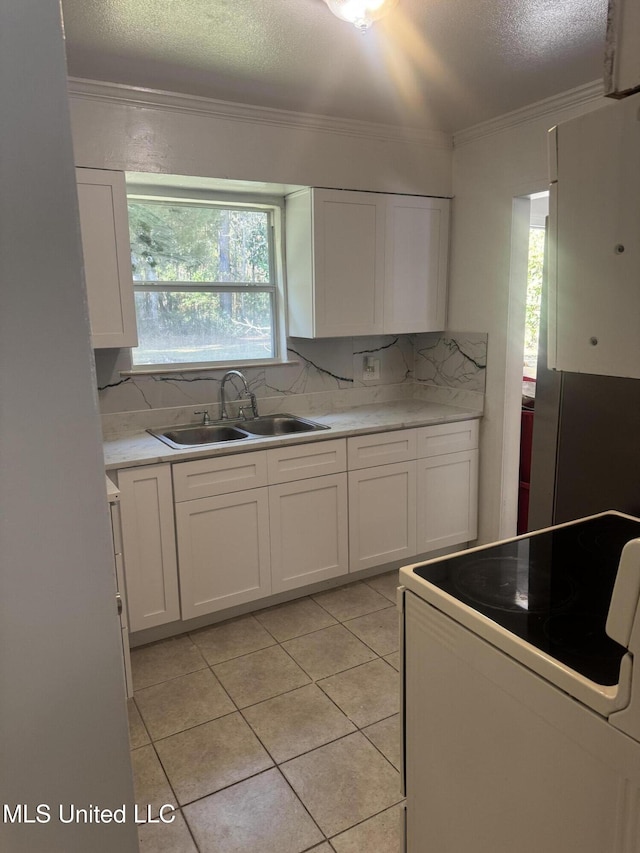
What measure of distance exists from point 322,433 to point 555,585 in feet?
5.95

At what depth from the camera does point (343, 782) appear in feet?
6.36

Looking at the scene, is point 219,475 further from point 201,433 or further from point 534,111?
point 534,111

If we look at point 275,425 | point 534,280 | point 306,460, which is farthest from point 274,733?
point 534,280

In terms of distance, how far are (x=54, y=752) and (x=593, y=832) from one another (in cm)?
80

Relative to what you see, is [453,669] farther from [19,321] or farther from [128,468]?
[128,468]

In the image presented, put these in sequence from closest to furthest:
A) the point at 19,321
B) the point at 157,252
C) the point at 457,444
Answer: the point at 19,321 < the point at 157,252 < the point at 457,444

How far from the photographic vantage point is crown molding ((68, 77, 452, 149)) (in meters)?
2.55

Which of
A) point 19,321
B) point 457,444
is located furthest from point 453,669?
point 457,444

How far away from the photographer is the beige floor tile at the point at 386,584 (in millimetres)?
3199

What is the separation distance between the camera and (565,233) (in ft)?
2.90

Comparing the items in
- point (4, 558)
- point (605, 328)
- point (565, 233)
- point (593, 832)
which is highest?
point (565, 233)

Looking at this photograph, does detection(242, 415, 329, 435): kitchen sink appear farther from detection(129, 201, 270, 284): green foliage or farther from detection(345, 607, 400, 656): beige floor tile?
detection(345, 607, 400, 656): beige floor tile

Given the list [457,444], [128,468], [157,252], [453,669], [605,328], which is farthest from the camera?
[457,444]

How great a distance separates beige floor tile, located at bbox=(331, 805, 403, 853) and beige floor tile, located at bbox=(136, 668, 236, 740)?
71 cm
